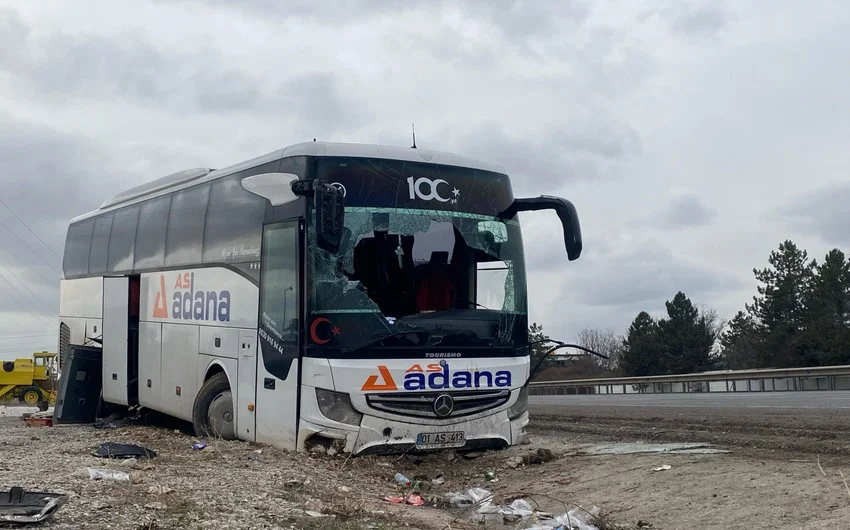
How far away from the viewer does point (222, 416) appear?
12.1 m

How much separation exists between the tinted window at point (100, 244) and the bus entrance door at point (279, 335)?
685 cm

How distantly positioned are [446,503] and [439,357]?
1.90m

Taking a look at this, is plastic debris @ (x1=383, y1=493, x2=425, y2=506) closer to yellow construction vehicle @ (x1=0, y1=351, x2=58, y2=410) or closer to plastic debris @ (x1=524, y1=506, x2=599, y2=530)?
plastic debris @ (x1=524, y1=506, x2=599, y2=530)

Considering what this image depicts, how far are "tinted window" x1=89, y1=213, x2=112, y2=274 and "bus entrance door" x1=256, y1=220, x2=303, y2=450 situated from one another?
22.5 feet

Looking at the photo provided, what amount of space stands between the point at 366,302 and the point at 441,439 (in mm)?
1712

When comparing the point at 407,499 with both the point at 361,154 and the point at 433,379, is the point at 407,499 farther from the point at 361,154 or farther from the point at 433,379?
the point at 361,154

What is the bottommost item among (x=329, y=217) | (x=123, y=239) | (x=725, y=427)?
(x=725, y=427)

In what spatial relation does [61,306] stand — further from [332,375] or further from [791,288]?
[791,288]

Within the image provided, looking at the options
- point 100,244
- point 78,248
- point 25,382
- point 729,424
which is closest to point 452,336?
point 729,424

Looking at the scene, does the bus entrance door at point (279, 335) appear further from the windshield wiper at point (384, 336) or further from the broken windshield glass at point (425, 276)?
the windshield wiper at point (384, 336)

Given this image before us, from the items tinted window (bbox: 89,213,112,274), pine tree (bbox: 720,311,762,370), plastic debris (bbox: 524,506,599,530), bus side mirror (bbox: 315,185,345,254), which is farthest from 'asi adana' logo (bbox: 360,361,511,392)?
pine tree (bbox: 720,311,762,370)

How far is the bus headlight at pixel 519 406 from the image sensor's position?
11045 millimetres

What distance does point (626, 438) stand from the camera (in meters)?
12.6

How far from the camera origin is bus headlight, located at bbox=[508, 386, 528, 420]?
11.0 m
